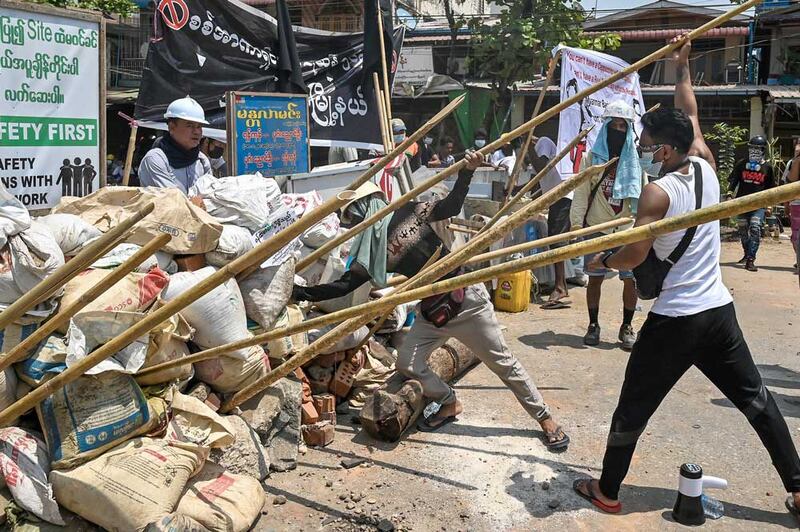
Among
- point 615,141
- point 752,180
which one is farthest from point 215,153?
point 752,180

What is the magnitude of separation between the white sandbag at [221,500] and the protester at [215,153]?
13.7 feet

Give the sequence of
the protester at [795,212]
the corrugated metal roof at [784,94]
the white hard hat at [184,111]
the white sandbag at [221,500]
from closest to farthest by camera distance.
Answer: the white sandbag at [221,500] < the white hard hat at [184,111] < the protester at [795,212] < the corrugated metal roof at [784,94]

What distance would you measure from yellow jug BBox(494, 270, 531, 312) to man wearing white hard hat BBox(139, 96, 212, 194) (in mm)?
3519

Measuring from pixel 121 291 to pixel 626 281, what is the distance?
444cm

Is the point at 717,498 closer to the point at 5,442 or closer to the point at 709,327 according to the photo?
the point at 709,327

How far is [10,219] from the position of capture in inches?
118

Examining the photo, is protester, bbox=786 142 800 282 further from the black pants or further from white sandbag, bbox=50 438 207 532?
white sandbag, bbox=50 438 207 532

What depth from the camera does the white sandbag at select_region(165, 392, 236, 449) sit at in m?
3.43

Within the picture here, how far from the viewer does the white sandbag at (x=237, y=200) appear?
14.3 feet

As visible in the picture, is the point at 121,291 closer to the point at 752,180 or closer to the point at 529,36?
the point at 752,180

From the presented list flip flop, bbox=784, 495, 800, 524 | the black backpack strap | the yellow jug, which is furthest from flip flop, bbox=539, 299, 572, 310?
the black backpack strap

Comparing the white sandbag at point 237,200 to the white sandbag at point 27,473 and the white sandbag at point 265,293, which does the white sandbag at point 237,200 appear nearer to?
the white sandbag at point 265,293

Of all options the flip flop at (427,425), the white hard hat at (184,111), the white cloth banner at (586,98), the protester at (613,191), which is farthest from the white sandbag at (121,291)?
the white cloth banner at (586,98)

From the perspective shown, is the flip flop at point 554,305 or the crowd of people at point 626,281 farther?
the flip flop at point 554,305
